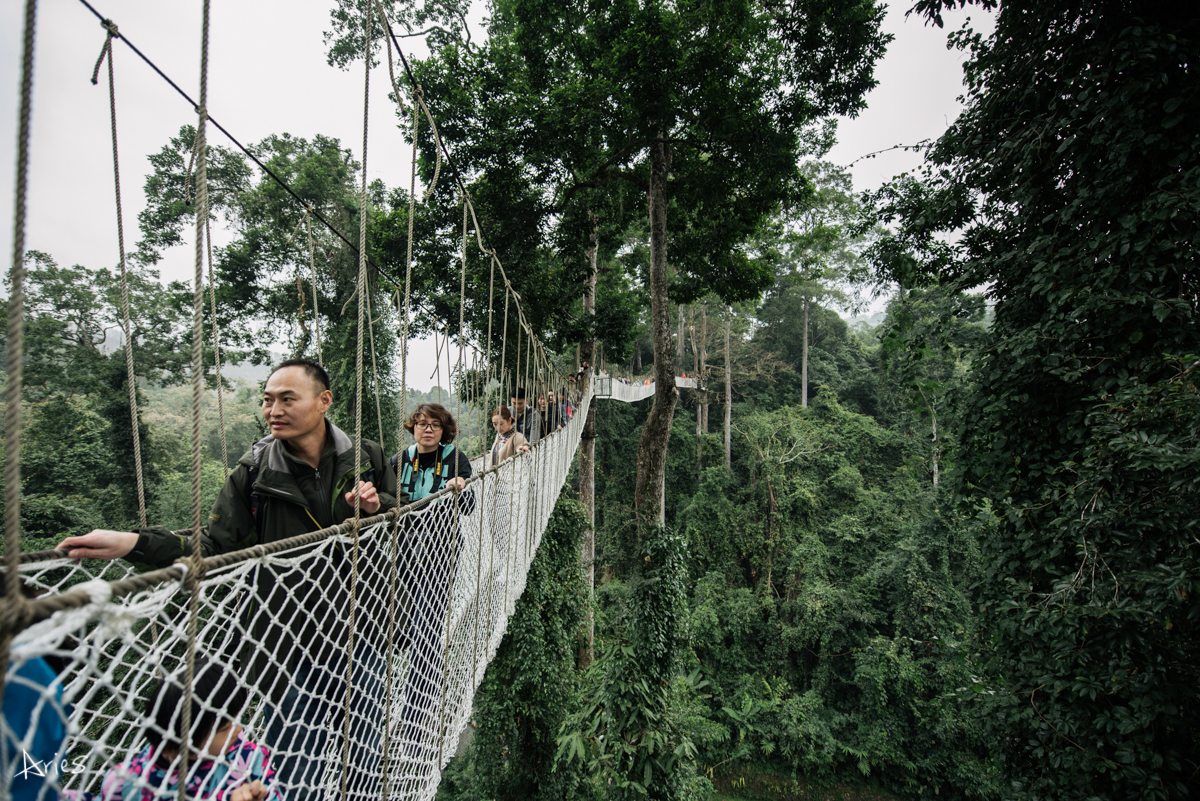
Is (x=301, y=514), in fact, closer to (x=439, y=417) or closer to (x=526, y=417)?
(x=439, y=417)

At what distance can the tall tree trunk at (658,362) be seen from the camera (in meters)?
3.76

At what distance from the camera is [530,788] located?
4664 mm

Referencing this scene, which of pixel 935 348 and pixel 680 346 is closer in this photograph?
pixel 935 348

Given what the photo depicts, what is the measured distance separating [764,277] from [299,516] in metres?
4.19

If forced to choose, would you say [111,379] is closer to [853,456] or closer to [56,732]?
[56,732]

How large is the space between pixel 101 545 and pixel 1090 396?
7.64ft

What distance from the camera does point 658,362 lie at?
149 inches

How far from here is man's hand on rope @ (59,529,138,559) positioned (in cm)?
56

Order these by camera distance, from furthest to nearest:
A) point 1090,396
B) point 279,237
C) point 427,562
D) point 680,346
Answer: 1. point 680,346
2. point 279,237
3. point 1090,396
4. point 427,562

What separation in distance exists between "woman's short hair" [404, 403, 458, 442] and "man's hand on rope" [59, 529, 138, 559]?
781 mm

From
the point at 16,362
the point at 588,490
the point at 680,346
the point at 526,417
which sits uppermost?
the point at 680,346

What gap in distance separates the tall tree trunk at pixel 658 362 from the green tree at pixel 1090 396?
6.56 feet

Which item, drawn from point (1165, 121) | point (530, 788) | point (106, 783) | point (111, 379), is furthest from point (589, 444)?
point (111, 379)

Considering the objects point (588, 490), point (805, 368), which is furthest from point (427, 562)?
point (805, 368)
